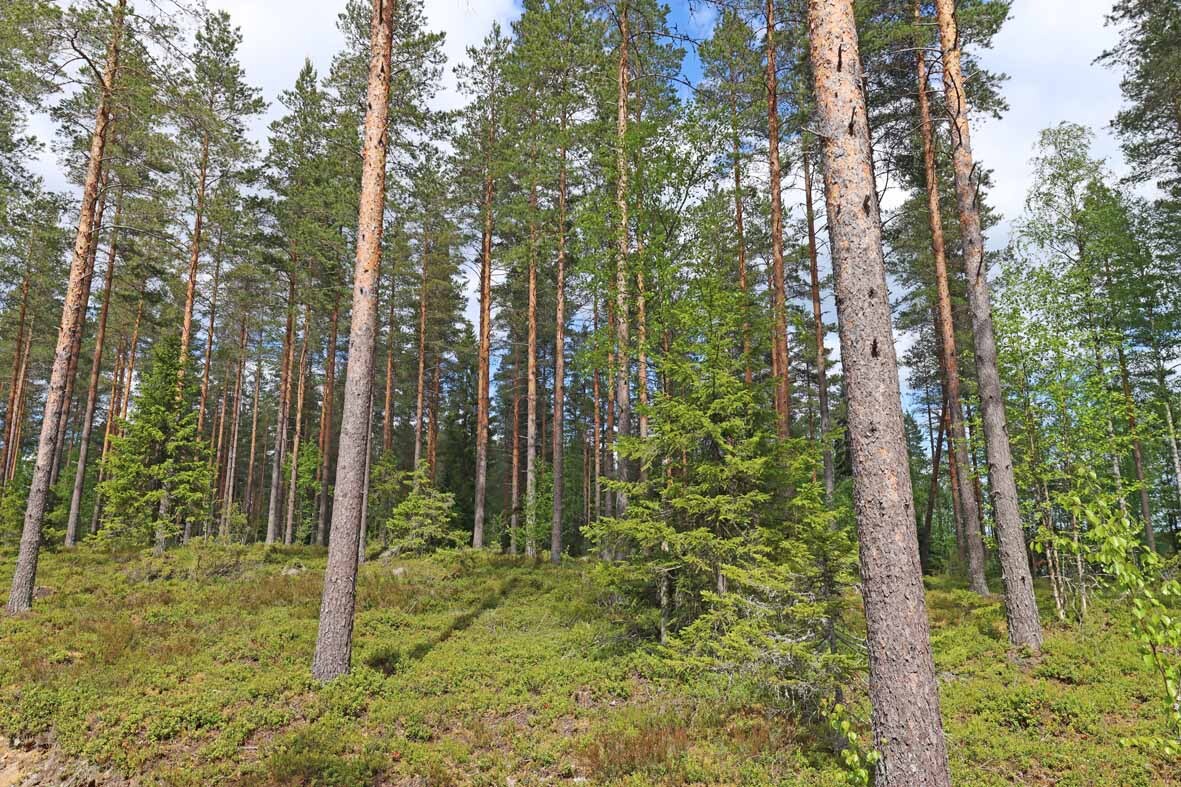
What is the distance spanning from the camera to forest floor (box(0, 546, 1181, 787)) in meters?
5.73

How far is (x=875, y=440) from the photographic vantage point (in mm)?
4090

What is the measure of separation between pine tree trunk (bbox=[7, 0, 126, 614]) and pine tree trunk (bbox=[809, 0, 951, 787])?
1353cm

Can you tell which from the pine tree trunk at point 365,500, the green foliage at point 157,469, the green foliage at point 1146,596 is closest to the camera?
the green foliage at point 1146,596

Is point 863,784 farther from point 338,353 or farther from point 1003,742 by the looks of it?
point 338,353

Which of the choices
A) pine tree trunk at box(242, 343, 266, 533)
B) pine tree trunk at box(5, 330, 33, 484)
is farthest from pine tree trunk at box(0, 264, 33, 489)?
pine tree trunk at box(242, 343, 266, 533)

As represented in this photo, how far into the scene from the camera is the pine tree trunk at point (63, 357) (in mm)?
10570

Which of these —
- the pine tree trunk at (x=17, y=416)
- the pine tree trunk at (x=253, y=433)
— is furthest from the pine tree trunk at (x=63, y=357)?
the pine tree trunk at (x=17, y=416)

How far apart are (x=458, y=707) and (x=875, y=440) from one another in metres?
6.62

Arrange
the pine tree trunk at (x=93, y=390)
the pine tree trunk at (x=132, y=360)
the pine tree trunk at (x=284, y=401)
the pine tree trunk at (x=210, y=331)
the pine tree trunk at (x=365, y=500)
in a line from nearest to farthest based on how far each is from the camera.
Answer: the pine tree trunk at (x=365, y=500)
the pine tree trunk at (x=93, y=390)
the pine tree trunk at (x=210, y=331)
the pine tree trunk at (x=284, y=401)
the pine tree trunk at (x=132, y=360)

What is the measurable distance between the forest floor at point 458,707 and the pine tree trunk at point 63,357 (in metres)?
0.75

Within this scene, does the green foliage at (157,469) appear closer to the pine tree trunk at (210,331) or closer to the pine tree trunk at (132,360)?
the pine tree trunk at (210,331)

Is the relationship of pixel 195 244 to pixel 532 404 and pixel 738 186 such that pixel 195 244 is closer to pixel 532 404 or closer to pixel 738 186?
pixel 532 404

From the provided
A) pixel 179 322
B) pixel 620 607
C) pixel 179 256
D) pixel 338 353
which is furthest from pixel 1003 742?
pixel 338 353

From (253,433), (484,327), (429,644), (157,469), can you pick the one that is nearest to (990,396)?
(429,644)
